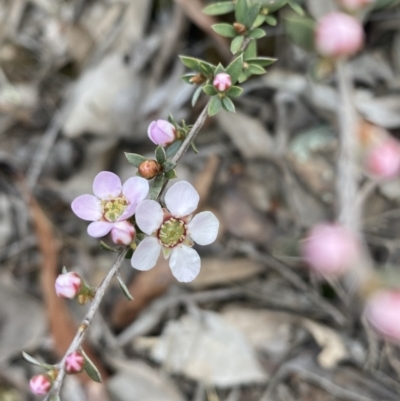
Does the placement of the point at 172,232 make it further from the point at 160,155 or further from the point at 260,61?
the point at 260,61

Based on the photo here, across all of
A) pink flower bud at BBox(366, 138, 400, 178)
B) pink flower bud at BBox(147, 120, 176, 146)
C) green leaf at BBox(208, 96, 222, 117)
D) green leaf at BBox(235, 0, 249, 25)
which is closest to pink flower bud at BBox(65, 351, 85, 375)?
pink flower bud at BBox(147, 120, 176, 146)

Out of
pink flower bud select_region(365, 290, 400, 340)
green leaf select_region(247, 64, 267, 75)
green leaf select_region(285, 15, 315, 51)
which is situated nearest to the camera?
green leaf select_region(247, 64, 267, 75)

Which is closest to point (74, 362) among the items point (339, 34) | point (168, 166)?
point (168, 166)

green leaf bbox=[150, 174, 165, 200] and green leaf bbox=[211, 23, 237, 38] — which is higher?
green leaf bbox=[211, 23, 237, 38]

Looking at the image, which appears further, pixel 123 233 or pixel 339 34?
pixel 339 34

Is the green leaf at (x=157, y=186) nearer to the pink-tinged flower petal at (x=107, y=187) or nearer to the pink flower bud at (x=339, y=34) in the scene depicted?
the pink-tinged flower petal at (x=107, y=187)

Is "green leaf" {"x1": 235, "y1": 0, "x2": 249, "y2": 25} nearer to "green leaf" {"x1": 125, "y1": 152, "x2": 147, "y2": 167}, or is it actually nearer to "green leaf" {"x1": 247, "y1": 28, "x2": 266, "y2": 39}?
"green leaf" {"x1": 247, "y1": 28, "x2": 266, "y2": 39}

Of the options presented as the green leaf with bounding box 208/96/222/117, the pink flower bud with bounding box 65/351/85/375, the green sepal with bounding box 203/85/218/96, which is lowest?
the pink flower bud with bounding box 65/351/85/375
